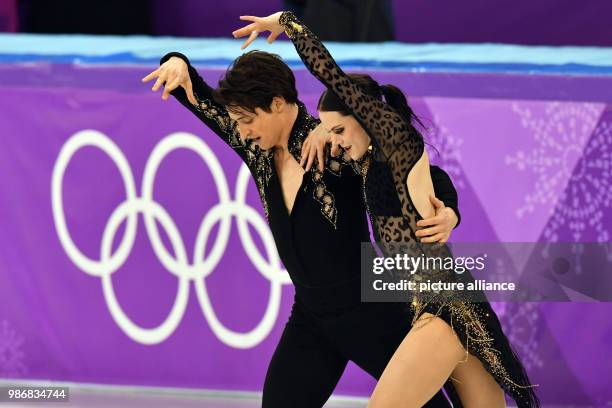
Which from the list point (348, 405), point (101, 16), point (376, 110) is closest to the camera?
point (376, 110)

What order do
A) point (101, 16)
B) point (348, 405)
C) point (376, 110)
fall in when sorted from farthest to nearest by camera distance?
1. point (101, 16)
2. point (348, 405)
3. point (376, 110)

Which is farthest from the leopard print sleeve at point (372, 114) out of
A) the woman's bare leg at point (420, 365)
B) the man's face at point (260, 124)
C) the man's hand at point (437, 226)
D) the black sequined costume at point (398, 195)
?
the woman's bare leg at point (420, 365)

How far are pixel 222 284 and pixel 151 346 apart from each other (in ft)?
1.37

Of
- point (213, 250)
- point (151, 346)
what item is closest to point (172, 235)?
point (213, 250)

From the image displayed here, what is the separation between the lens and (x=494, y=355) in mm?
2988

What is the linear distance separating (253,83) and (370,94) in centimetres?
33

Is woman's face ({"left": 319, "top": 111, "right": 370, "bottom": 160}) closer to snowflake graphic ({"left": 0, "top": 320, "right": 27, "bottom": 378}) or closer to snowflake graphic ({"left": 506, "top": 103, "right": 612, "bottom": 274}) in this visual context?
snowflake graphic ({"left": 506, "top": 103, "right": 612, "bottom": 274})

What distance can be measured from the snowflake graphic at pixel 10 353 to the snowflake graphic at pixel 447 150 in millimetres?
1970

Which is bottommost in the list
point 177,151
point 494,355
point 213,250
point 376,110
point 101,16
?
point 101,16

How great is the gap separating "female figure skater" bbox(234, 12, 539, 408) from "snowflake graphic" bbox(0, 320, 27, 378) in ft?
7.37

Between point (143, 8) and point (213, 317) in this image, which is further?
point (143, 8)

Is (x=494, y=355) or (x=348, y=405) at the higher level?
(x=494, y=355)

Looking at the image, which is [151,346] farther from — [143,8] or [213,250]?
[143,8]

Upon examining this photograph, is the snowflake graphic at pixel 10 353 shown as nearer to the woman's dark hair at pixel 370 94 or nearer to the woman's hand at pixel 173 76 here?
the woman's hand at pixel 173 76
